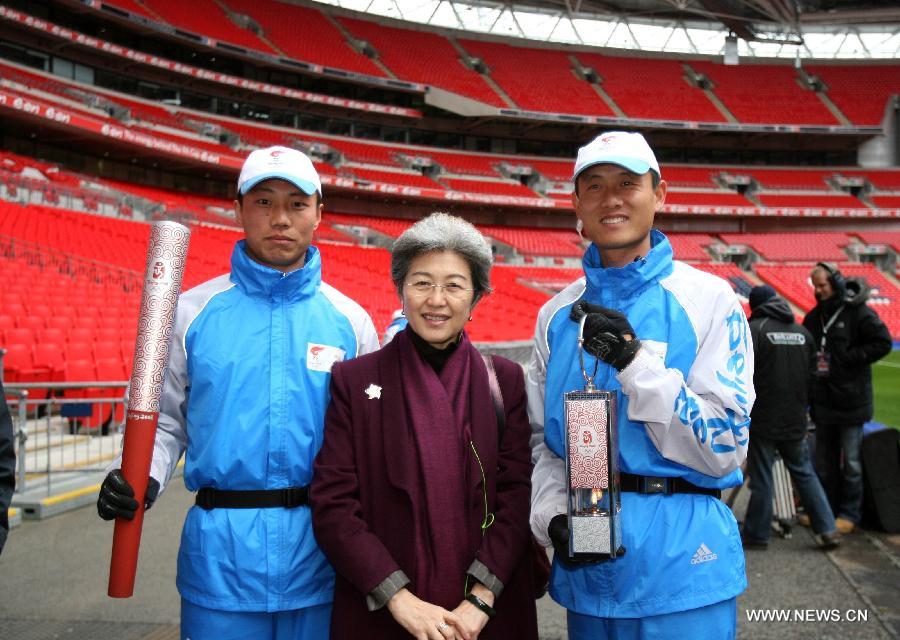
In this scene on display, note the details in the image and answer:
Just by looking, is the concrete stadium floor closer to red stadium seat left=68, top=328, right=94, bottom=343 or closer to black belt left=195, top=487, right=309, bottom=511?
black belt left=195, top=487, right=309, bottom=511

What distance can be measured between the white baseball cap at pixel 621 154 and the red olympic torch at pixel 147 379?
4.04ft

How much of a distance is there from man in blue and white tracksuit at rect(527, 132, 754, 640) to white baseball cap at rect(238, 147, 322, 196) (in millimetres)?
858

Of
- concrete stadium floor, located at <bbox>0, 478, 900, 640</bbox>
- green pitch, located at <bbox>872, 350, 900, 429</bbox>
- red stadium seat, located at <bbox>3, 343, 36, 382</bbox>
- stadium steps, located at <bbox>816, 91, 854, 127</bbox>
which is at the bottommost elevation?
concrete stadium floor, located at <bbox>0, 478, 900, 640</bbox>

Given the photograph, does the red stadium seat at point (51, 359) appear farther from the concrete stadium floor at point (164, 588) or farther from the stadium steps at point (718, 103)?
the stadium steps at point (718, 103)

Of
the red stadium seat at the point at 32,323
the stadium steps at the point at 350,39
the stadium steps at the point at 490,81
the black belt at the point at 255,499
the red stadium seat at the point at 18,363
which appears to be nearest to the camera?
the black belt at the point at 255,499

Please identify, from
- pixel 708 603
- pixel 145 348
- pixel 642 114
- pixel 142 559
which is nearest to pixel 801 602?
pixel 708 603

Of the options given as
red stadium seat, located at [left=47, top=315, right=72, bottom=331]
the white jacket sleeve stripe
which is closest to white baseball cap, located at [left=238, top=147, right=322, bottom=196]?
the white jacket sleeve stripe

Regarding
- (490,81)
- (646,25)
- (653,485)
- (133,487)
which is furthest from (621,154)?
(646,25)

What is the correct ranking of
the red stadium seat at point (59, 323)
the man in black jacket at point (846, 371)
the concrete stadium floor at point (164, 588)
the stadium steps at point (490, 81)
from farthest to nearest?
the stadium steps at point (490, 81)
the red stadium seat at point (59, 323)
the man in black jacket at point (846, 371)
the concrete stadium floor at point (164, 588)

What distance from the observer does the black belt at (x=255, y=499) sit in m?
2.05

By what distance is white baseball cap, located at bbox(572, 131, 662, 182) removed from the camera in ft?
6.29

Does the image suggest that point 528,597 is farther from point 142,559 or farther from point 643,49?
point 643,49

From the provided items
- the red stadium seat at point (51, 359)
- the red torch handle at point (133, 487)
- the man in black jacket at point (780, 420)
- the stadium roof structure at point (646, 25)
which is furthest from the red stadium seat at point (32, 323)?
the stadium roof structure at point (646, 25)

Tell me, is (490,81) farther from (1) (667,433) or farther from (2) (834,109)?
(1) (667,433)
